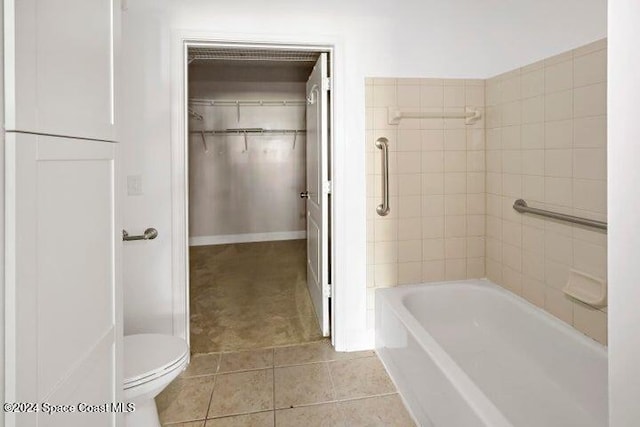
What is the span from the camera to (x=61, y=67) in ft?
2.47

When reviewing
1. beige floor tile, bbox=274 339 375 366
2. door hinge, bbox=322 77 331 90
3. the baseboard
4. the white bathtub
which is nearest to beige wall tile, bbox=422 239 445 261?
the white bathtub

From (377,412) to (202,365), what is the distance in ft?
3.61

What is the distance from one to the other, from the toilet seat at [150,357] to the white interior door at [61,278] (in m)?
0.35

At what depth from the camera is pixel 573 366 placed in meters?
1.67

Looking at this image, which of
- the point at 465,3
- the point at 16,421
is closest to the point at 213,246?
the point at 465,3

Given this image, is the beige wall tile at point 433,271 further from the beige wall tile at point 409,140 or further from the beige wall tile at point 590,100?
the beige wall tile at point 590,100

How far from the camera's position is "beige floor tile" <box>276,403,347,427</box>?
1.67 metres

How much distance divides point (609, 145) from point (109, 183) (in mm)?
1139

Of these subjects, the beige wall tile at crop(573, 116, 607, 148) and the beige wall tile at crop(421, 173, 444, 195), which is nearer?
the beige wall tile at crop(573, 116, 607, 148)

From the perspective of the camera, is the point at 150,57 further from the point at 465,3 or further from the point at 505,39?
the point at 505,39

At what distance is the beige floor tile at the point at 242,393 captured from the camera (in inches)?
70.0

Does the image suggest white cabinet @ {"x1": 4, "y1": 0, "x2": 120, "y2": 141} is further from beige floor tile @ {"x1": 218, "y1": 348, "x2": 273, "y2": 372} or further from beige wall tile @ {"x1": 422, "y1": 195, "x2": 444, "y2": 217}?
beige wall tile @ {"x1": 422, "y1": 195, "x2": 444, "y2": 217}

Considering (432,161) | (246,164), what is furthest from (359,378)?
(246,164)

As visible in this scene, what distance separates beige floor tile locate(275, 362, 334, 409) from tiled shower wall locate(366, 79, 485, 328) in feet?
1.62
